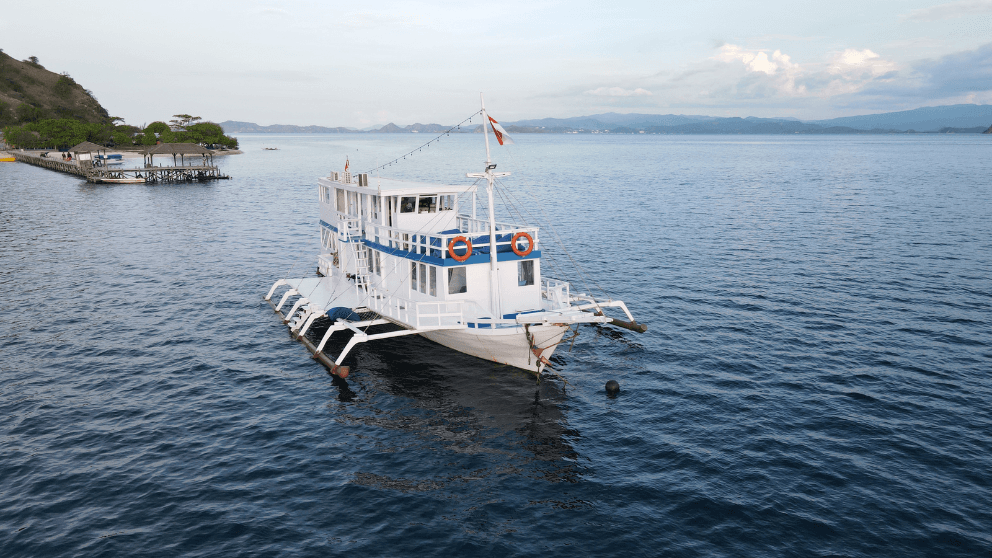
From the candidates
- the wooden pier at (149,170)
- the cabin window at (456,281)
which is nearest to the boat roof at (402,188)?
the cabin window at (456,281)

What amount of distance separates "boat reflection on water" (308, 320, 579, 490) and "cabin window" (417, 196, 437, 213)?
24.3ft

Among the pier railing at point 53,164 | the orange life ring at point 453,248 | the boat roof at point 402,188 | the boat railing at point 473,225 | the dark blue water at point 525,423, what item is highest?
the pier railing at point 53,164

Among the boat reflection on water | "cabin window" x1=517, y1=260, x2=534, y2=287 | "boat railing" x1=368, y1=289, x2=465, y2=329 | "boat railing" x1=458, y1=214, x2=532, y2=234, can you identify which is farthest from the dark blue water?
"boat railing" x1=458, y1=214, x2=532, y2=234

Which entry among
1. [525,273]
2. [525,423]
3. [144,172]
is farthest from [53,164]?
[525,423]

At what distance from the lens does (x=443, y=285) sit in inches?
1117

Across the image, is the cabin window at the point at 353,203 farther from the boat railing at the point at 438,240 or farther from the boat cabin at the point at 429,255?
the boat railing at the point at 438,240

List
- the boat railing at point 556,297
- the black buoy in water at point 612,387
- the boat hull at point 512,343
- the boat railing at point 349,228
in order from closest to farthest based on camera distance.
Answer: the boat hull at point 512,343, the black buoy in water at point 612,387, the boat railing at point 556,297, the boat railing at point 349,228

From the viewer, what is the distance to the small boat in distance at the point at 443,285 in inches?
1063

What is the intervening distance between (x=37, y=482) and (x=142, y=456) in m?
3.03

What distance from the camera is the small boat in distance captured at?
2700cm

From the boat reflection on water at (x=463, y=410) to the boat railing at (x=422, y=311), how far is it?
2642 mm

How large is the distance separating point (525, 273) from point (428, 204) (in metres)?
7.42

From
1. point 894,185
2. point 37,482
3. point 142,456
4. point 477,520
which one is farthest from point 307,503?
point 894,185

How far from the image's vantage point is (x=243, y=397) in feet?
87.6
